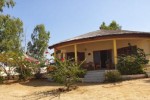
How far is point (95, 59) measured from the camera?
23812mm

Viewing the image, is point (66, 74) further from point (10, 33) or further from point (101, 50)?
point (10, 33)

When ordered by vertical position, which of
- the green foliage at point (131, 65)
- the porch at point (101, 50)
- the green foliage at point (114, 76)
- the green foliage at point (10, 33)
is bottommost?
the green foliage at point (114, 76)

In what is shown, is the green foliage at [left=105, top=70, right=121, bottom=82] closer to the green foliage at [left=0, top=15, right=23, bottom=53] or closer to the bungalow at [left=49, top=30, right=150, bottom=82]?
the bungalow at [left=49, top=30, right=150, bottom=82]

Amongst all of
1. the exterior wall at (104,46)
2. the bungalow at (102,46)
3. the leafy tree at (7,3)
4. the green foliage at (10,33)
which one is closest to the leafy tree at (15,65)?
the bungalow at (102,46)

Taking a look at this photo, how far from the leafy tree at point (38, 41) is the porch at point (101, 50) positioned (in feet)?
91.7

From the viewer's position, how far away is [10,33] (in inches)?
1631

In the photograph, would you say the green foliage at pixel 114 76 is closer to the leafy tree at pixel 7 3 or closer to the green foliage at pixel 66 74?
the green foliage at pixel 66 74

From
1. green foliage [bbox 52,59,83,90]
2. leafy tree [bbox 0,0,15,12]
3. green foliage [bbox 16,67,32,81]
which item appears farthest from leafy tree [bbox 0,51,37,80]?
leafy tree [bbox 0,0,15,12]

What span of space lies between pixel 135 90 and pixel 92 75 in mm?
6324

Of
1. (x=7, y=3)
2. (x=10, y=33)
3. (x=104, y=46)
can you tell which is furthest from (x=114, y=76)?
(x=10, y=33)

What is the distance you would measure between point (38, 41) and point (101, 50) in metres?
31.6

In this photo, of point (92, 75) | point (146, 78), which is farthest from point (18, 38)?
point (146, 78)

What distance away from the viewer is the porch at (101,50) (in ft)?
71.3

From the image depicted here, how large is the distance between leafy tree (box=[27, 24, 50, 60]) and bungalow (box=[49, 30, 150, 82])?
90.3 feet
